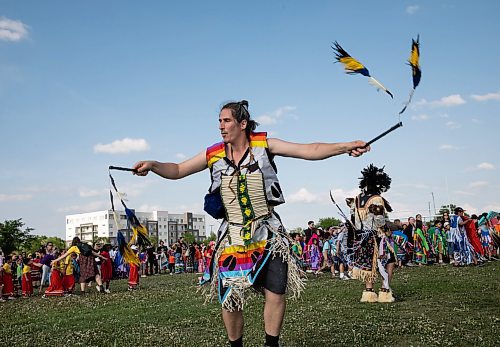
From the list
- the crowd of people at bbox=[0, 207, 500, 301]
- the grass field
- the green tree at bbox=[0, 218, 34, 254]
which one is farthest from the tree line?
the grass field

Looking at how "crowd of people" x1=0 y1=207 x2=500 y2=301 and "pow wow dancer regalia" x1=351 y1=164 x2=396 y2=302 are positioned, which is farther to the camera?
"crowd of people" x1=0 y1=207 x2=500 y2=301

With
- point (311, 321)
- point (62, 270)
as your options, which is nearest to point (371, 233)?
point (311, 321)

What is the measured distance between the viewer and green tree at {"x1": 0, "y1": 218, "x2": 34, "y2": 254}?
44250 mm

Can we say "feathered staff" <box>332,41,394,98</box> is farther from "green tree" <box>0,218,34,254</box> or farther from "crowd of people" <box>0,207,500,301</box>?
"green tree" <box>0,218,34,254</box>

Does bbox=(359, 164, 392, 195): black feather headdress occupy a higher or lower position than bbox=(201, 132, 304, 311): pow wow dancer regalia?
higher

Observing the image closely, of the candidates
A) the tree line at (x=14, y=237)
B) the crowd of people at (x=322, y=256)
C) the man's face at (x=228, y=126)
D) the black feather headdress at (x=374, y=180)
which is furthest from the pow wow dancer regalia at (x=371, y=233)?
the tree line at (x=14, y=237)

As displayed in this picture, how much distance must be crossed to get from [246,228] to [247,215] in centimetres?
11

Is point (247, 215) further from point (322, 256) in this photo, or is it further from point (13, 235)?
point (13, 235)

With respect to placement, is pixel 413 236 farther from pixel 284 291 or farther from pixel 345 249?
pixel 284 291

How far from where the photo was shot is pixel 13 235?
45188mm

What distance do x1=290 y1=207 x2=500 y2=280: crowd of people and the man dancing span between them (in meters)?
14.7

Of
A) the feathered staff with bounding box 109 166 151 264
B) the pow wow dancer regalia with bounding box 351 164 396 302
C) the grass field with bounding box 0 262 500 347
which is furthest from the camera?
the pow wow dancer regalia with bounding box 351 164 396 302

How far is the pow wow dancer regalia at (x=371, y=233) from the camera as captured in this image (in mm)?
9844

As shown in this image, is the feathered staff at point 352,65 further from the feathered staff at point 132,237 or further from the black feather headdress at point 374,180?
the black feather headdress at point 374,180
